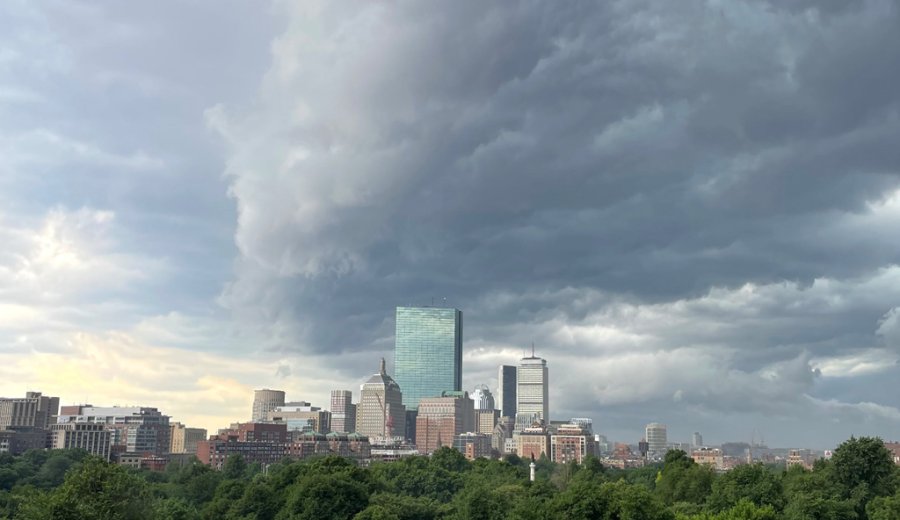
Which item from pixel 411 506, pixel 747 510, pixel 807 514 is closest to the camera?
pixel 747 510

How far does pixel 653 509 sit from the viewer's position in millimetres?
82625

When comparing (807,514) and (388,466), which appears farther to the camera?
(388,466)

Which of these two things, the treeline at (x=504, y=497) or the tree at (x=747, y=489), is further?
the tree at (x=747, y=489)

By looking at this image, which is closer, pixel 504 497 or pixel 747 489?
pixel 747 489

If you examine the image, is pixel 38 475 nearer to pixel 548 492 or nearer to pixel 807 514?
pixel 548 492

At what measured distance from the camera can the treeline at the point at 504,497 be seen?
79.7 meters

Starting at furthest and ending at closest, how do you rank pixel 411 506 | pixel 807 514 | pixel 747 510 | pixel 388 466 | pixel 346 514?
pixel 388 466, pixel 411 506, pixel 346 514, pixel 807 514, pixel 747 510

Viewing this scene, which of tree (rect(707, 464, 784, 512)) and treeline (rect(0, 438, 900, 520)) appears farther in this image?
tree (rect(707, 464, 784, 512))

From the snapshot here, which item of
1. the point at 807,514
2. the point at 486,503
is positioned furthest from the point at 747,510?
the point at 486,503

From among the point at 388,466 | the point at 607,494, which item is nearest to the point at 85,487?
the point at 607,494

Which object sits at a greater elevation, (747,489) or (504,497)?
(747,489)

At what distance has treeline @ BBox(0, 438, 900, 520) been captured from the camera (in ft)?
261

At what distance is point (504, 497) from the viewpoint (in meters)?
120

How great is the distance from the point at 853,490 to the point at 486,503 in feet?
169
